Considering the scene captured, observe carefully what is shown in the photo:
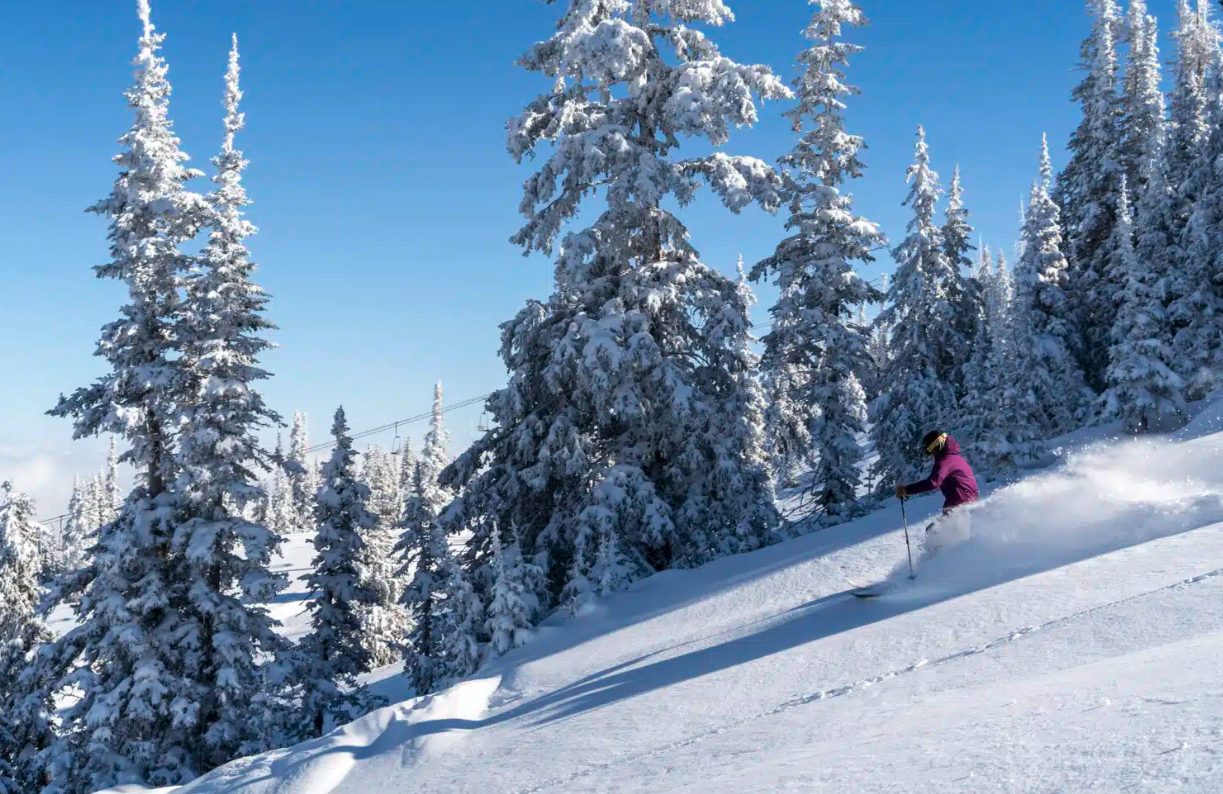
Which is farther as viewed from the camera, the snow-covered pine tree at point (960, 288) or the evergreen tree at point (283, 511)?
the evergreen tree at point (283, 511)

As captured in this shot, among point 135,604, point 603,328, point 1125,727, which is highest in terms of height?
point 603,328

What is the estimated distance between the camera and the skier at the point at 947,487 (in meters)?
10.8

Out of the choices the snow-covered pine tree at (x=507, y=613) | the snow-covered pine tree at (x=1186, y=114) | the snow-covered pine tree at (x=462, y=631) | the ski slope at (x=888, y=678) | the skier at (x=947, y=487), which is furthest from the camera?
the snow-covered pine tree at (x=1186, y=114)

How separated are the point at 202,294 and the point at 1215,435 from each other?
73.6 ft

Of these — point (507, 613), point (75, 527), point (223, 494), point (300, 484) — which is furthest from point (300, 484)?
point (507, 613)

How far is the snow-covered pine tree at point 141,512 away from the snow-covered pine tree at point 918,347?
2295cm

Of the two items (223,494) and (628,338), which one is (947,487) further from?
(223,494)

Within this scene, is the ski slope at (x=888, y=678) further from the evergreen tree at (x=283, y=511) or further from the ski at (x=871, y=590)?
the evergreen tree at (x=283, y=511)

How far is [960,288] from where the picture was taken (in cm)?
3294

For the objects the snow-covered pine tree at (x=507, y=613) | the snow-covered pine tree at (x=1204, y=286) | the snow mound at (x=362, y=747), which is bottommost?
the snow mound at (x=362, y=747)

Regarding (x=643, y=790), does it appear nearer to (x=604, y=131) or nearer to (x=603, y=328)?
(x=603, y=328)

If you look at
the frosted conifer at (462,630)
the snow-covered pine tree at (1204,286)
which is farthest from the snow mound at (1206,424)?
the frosted conifer at (462,630)

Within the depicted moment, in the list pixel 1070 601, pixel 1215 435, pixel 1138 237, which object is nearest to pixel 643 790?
pixel 1070 601

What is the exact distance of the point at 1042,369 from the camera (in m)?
31.8
